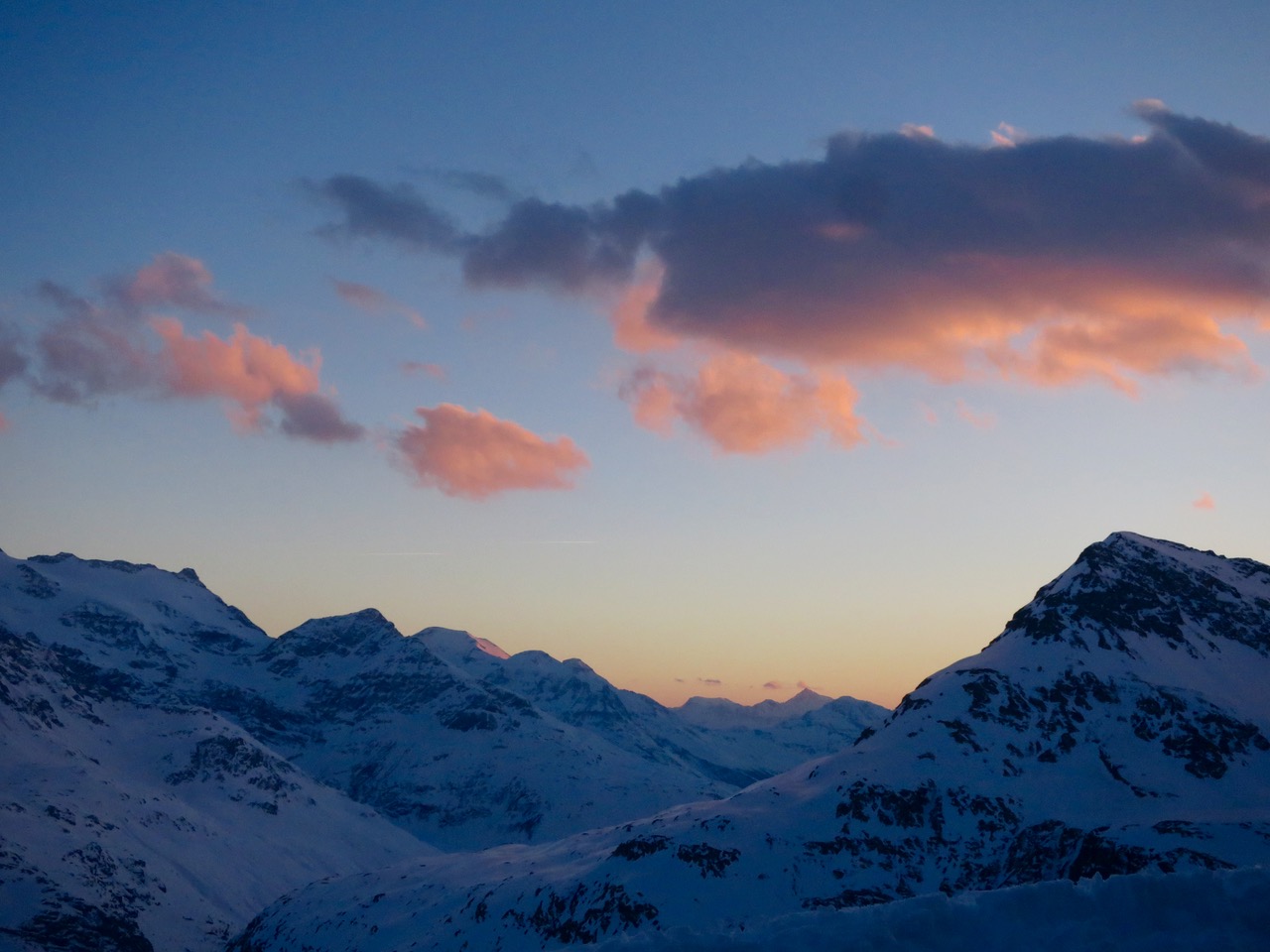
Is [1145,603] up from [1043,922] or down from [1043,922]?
up

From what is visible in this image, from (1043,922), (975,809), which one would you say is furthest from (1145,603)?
(1043,922)

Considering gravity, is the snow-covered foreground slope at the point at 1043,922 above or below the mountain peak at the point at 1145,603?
below

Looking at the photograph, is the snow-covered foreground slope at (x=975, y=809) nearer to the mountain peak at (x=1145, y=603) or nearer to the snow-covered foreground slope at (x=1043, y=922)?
the mountain peak at (x=1145, y=603)

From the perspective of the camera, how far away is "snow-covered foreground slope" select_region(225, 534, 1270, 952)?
334 feet

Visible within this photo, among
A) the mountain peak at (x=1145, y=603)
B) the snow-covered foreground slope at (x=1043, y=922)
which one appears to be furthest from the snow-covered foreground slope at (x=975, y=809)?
the snow-covered foreground slope at (x=1043, y=922)

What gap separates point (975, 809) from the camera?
4412 inches

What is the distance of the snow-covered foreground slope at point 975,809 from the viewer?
334ft

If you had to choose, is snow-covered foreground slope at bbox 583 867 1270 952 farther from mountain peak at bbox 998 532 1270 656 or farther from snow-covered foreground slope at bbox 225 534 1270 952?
mountain peak at bbox 998 532 1270 656

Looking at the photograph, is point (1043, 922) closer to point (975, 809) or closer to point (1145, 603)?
point (975, 809)

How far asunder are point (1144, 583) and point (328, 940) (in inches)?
5572

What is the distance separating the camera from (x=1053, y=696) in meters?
131

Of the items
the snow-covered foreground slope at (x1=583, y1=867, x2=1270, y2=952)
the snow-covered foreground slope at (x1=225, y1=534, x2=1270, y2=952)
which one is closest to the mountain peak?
the snow-covered foreground slope at (x1=225, y1=534, x2=1270, y2=952)

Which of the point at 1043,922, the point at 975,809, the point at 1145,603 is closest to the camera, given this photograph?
the point at 1043,922

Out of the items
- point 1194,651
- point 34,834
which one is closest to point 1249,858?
point 1194,651
